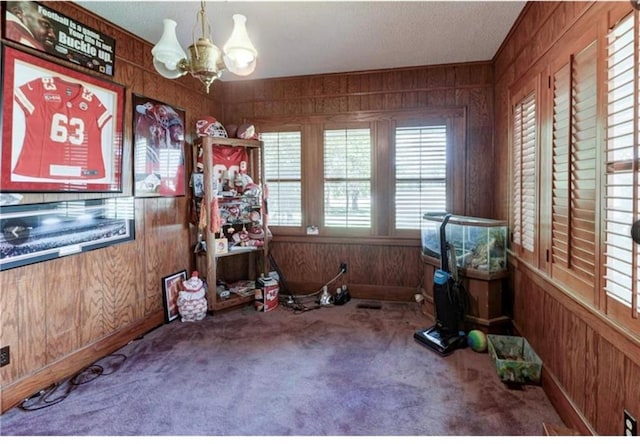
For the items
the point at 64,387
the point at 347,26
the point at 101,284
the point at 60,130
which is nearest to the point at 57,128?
the point at 60,130

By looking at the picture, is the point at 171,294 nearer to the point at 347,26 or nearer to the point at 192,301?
the point at 192,301

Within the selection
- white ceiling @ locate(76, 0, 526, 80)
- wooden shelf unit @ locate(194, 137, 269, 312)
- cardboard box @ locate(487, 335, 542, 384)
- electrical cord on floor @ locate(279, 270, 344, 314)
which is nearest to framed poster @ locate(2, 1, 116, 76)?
white ceiling @ locate(76, 0, 526, 80)

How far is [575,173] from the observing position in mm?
1917

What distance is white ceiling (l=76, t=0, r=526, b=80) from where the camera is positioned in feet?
8.42

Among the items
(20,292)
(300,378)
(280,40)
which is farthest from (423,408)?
(280,40)

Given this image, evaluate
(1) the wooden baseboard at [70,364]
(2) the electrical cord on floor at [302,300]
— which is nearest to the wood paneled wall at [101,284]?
(1) the wooden baseboard at [70,364]

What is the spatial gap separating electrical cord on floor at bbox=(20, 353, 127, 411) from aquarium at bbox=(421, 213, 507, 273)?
118 inches

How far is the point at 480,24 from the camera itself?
2.86 metres

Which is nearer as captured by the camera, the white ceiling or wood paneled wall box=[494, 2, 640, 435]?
wood paneled wall box=[494, 2, 640, 435]

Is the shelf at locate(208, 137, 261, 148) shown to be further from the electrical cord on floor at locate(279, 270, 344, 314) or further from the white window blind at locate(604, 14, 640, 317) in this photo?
the white window blind at locate(604, 14, 640, 317)

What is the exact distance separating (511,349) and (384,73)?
3.13 m

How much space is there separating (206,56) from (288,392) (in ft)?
6.96

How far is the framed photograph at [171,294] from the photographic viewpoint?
→ 3.46 meters

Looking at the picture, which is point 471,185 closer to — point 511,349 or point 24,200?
point 511,349
